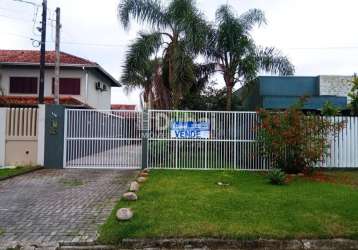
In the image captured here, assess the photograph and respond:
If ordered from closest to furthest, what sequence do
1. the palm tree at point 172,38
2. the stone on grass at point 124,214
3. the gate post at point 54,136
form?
the stone on grass at point 124,214, the gate post at point 54,136, the palm tree at point 172,38

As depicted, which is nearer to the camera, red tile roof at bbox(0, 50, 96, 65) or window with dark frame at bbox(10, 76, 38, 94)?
red tile roof at bbox(0, 50, 96, 65)

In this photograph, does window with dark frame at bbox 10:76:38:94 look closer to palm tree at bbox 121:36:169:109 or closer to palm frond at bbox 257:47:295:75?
palm tree at bbox 121:36:169:109

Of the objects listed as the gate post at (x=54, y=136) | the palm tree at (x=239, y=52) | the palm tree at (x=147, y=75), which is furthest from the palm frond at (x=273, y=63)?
the gate post at (x=54, y=136)

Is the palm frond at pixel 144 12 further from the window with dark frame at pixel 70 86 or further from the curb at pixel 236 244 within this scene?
the curb at pixel 236 244

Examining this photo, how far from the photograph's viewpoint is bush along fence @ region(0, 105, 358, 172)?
1390 centimetres

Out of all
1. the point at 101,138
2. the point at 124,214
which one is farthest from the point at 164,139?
the point at 124,214

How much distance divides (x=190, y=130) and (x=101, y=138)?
3.19 m

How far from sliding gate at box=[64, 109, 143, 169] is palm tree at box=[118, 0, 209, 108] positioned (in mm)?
3176

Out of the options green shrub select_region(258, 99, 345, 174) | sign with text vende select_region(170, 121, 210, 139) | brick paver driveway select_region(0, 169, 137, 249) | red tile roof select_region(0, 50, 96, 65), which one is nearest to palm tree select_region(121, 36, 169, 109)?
sign with text vende select_region(170, 121, 210, 139)

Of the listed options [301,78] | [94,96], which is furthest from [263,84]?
[94,96]

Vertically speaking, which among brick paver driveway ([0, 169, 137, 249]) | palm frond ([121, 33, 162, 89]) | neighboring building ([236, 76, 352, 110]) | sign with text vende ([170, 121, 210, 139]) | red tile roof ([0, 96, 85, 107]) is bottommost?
brick paver driveway ([0, 169, 137, 249])

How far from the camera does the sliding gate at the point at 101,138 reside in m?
14.0

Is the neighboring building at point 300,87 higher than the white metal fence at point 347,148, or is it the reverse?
the neighboring building at point 300,87

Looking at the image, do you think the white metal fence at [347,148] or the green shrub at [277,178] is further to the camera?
the white metal fence at [347,148]
